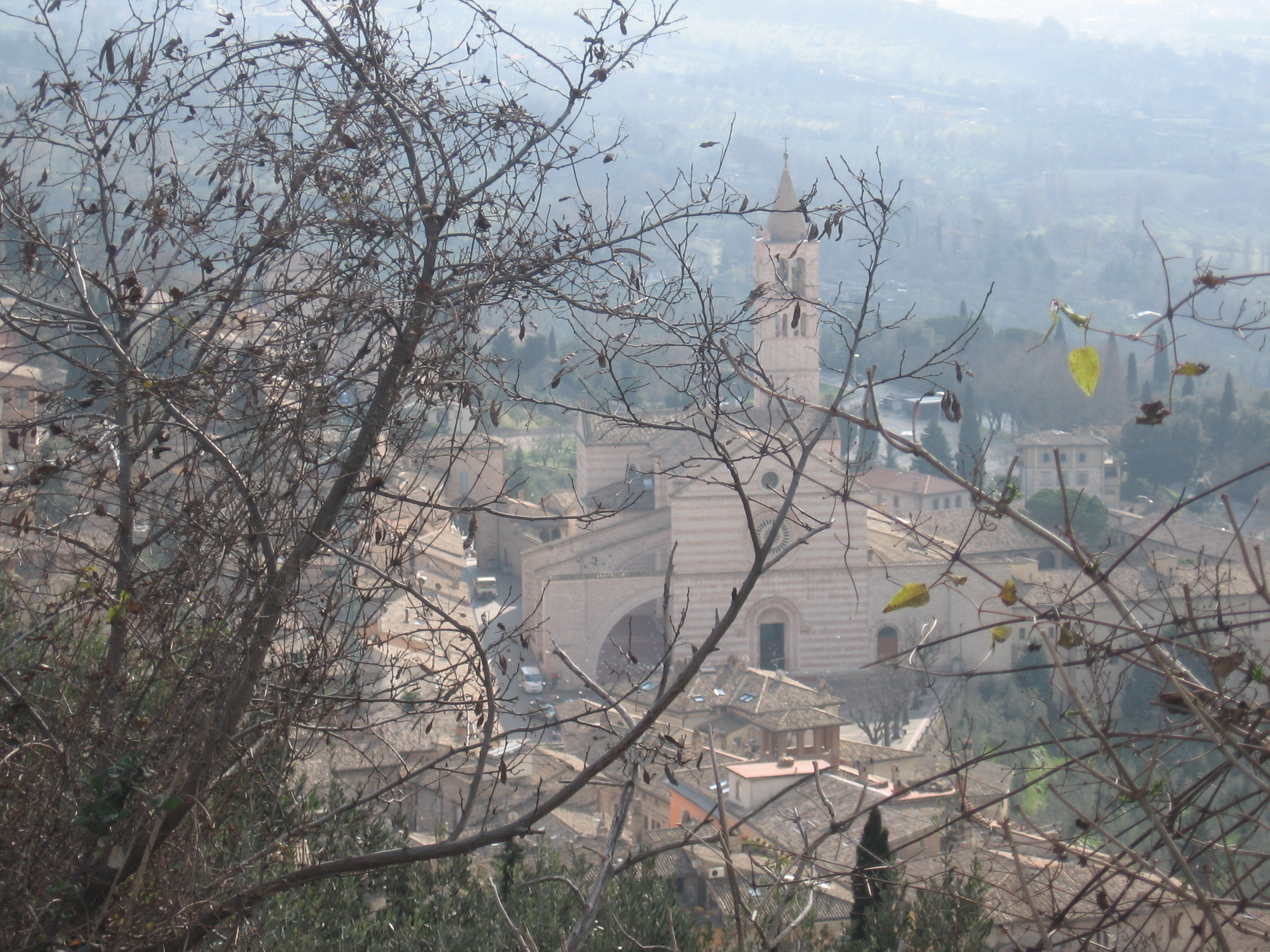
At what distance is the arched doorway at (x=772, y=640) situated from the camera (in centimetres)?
2536

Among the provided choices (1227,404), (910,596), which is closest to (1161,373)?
(1227,404)

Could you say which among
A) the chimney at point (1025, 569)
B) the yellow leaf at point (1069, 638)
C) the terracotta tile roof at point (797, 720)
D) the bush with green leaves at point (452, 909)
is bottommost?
the terracotta tile roof at point (797, 720)

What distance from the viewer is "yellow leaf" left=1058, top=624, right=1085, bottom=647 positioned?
234 cm

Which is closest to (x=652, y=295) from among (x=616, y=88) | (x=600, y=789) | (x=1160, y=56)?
(x=600, y=789)

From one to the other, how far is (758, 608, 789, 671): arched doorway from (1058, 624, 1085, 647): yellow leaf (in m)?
23.0

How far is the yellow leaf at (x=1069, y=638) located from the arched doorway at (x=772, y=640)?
23.0 m

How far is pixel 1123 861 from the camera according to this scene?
9.04 feet

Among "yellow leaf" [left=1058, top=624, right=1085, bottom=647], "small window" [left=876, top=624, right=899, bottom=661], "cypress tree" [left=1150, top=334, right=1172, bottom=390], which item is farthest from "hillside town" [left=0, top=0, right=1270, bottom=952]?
"cypress tree" [left=1150, top=334, right=1172, bottom=390]

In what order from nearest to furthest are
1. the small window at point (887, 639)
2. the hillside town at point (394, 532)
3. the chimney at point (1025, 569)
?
the hillside town at point (394, 532) → the chimney at point (1025, 569) → the small window at point (887, 639)

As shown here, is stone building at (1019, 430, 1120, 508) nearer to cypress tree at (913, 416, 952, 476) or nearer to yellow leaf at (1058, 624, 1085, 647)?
cypress tree at (913, 416, 952, 476)

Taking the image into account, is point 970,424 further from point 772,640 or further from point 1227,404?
point 772,640

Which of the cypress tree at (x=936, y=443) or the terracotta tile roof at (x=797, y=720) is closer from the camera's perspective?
the terracotta tile roof at (x=797, y=720)

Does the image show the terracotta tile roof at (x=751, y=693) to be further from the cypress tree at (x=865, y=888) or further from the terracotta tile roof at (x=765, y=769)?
the cypress tree at (x=865, y=888)

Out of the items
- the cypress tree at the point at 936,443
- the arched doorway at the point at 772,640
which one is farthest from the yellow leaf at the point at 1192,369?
the cypress tree at the point at 936,443
